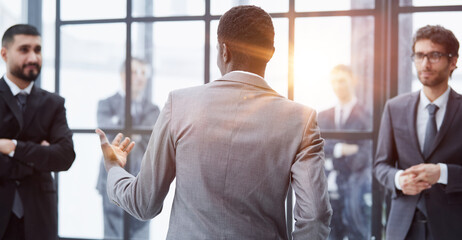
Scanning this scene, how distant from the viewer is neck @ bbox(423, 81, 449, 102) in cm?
247

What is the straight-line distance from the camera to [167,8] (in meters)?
3.46

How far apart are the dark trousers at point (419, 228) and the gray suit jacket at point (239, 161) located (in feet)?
4.02

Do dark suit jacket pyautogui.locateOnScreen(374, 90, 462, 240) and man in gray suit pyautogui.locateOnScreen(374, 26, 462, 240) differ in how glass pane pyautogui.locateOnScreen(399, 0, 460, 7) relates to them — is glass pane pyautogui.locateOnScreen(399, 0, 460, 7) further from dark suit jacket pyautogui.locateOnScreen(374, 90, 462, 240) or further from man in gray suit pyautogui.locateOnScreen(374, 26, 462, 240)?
dark suit jacket pyautogui.locateOnScreen(374, 90, 462, 240)

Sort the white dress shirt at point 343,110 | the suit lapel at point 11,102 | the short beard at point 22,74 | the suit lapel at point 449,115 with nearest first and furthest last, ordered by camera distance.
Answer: the suit lapel at point 449,115, the suit lapel at point 11,102, the short beard at point 22,74, the white dress shirt at point 343,110

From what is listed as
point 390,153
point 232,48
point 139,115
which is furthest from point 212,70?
point 232,48

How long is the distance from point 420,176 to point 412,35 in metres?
1.20

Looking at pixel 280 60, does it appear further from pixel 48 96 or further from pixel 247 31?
pixel 247 31

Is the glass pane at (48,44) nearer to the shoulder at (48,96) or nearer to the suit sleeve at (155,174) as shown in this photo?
the shoulder at (48,96)

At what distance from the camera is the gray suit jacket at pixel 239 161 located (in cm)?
130

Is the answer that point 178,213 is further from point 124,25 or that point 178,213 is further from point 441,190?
point 124,25

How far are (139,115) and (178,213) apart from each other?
7.49 feet

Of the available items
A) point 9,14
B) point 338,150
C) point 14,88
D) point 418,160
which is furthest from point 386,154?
point 9,14

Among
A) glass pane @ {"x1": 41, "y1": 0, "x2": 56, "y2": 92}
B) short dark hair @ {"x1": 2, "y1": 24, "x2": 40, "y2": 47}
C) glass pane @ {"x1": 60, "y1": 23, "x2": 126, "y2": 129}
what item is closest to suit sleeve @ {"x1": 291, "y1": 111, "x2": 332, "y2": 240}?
short dark hair @ {"x1": 2, "y1": 24, "x2": 40, "y2": 47}

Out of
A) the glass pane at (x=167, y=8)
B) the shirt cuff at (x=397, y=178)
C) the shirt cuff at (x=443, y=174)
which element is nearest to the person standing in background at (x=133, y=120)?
the glass pane at (x=167, y=8)
